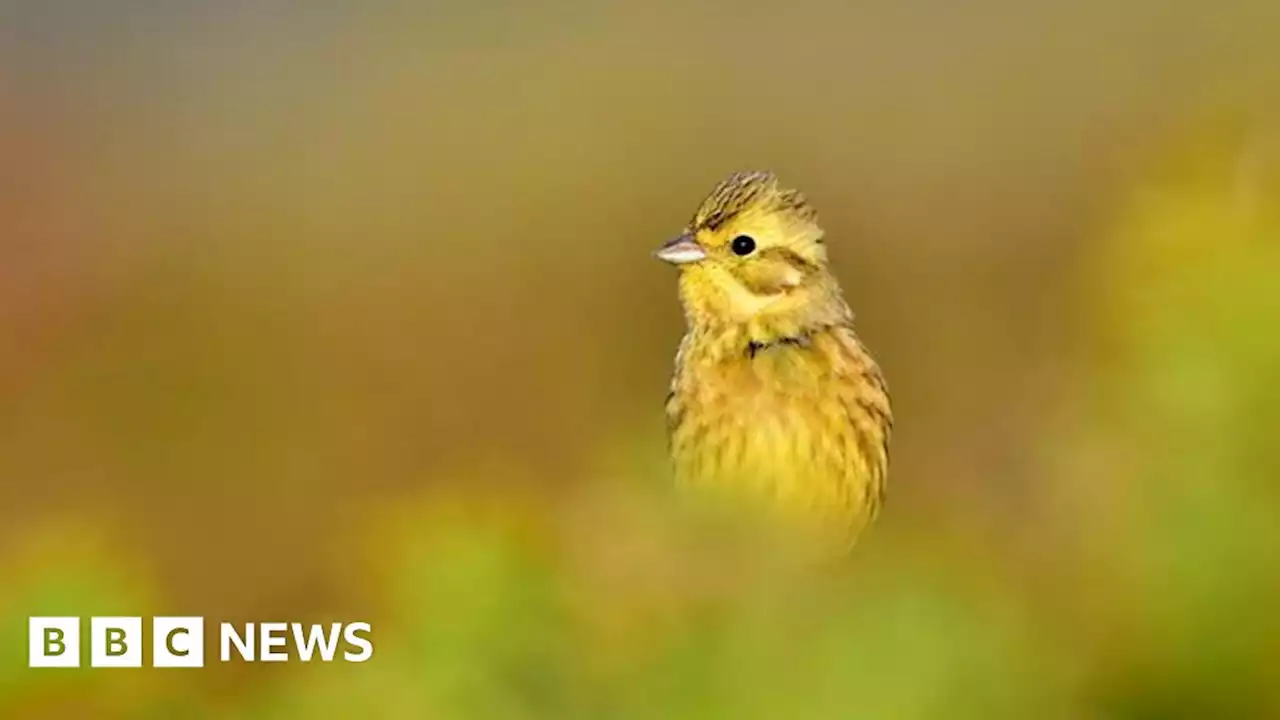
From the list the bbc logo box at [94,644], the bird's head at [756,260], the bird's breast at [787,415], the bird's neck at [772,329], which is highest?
the bird's head at [756,260]

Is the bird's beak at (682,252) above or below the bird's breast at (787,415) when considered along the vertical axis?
above

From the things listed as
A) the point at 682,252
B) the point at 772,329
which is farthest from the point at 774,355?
the point at 682,252

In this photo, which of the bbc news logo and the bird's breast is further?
the bird's breast

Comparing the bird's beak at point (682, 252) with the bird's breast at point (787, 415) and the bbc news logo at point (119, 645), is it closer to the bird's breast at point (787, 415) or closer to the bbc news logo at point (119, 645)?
the bird's breast at point (787, 415)

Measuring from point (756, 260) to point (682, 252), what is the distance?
8cm

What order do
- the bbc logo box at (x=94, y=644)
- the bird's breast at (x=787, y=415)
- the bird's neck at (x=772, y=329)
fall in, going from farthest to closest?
the bird's neck at (x=772, y=329)
the bird's breast at (x=787, y=415)
the bbc logo box at (x=94, y=644)

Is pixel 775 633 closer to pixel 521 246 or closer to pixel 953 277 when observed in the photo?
pixel 953 277

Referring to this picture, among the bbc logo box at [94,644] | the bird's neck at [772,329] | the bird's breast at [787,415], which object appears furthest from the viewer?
the bird's neck at [772,329]

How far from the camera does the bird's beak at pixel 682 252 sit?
5.97 feet

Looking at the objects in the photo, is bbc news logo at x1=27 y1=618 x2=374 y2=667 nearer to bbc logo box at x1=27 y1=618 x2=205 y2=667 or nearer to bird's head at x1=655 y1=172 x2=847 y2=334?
bbc logo box at x1=27 y1=618 x2=205 y2=667

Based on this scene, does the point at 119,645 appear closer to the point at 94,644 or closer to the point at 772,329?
the point at 94,644

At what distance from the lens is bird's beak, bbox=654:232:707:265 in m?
1.82

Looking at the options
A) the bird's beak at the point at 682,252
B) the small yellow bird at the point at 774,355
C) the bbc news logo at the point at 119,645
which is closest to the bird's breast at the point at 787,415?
the small yellow bird at the point at 774,355

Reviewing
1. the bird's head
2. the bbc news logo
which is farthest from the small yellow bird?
the bbc news logo
